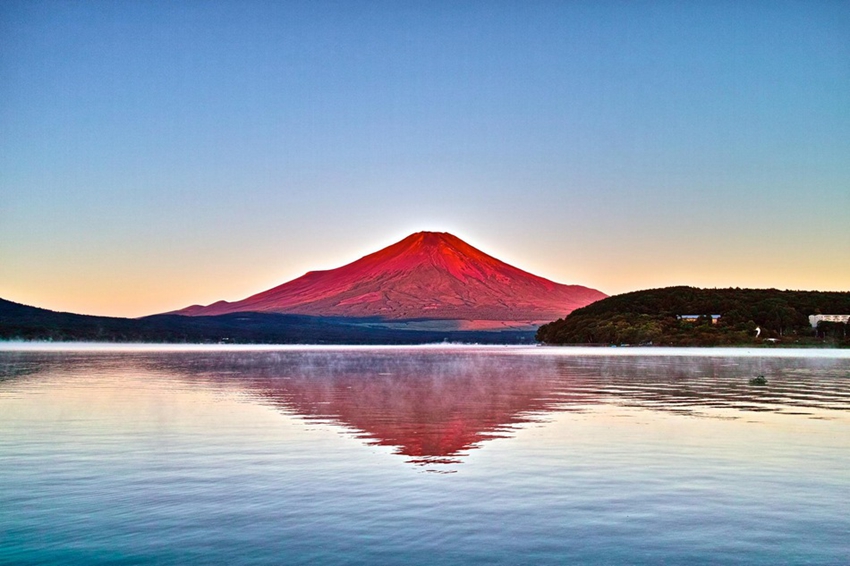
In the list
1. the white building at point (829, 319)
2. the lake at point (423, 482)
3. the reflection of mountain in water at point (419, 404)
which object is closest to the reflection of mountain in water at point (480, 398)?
the reflection of mountain in water at point (419, 404)

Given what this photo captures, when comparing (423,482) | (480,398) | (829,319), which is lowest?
(423,482)

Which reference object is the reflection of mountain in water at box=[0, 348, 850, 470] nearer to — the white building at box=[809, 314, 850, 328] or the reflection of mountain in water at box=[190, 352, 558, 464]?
the reflection of mountain in water at box=[190, 352, 558, 464]

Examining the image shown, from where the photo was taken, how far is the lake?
13.6 m

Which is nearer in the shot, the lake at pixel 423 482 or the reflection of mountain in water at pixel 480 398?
the lake at pixel 423 482

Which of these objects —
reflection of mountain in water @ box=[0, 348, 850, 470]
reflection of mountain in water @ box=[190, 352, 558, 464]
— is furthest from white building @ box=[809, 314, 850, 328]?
reflection of mountain in water @ box=[190, 352, 558, 464]

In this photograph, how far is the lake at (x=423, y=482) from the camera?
13.6 m

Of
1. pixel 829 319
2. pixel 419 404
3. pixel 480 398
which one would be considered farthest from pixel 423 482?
pixel 829 319

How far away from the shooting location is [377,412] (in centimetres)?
3475

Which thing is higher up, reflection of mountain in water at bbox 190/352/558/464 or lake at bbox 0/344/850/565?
reflection of mountain in water at bbox 190/352/558/464

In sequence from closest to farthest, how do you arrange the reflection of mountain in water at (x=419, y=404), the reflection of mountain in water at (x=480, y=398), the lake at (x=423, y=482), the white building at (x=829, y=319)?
the lake at (x=423, y=482), the reflection of mountain in water at (x=419, y=404), the reflection of mountain in water at (x=480, y=398), the white building at (x=829, y=319)

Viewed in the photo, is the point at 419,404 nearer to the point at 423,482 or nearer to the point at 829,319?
the point at 423,482

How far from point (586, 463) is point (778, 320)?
193m

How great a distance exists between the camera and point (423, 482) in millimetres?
18969

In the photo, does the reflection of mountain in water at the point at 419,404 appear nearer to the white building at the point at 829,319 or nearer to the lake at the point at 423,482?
the lake at the point at 423,482
